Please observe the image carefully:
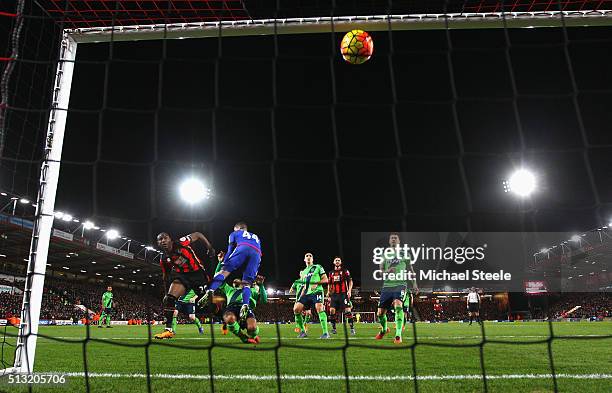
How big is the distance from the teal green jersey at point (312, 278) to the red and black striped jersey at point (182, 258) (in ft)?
7.80

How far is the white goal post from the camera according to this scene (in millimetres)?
4148

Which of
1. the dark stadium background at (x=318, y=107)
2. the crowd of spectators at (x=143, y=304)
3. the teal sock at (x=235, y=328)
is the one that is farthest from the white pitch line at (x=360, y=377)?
the crowd of spectators at (x=143, y=304)

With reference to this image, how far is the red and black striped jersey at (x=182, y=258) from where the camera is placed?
7367 millimetres

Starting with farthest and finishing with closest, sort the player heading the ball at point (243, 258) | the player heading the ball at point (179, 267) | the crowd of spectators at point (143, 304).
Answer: the crowd of spectators at point (143, 304)
the player heading the ball at point (179, 267)
the player heading the ball at point (243, 258)

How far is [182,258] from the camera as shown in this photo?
24.2 ft

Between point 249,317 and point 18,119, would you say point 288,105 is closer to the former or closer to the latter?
point 18,119

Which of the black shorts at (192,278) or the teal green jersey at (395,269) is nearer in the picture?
the teal green jersey at (395,269)

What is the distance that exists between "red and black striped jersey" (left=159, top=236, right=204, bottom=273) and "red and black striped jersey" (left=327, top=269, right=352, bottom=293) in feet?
12.2

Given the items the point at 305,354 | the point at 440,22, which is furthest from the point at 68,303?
the point at 440,22

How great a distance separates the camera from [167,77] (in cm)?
805

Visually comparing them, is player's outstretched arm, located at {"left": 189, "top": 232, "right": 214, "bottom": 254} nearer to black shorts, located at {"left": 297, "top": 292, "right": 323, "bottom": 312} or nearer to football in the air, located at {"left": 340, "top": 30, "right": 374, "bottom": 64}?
black shorts, located at {"left": 297, "top": 292, "right": 323, "bottom": 312}

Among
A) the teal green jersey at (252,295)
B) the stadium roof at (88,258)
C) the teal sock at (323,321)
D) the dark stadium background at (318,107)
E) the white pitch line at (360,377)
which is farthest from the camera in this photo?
the stadium roof at (88,258)

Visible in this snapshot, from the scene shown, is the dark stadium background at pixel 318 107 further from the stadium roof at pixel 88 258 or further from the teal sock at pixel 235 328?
the stadium roof at pixel 88 258

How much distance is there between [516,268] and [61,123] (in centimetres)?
3247
